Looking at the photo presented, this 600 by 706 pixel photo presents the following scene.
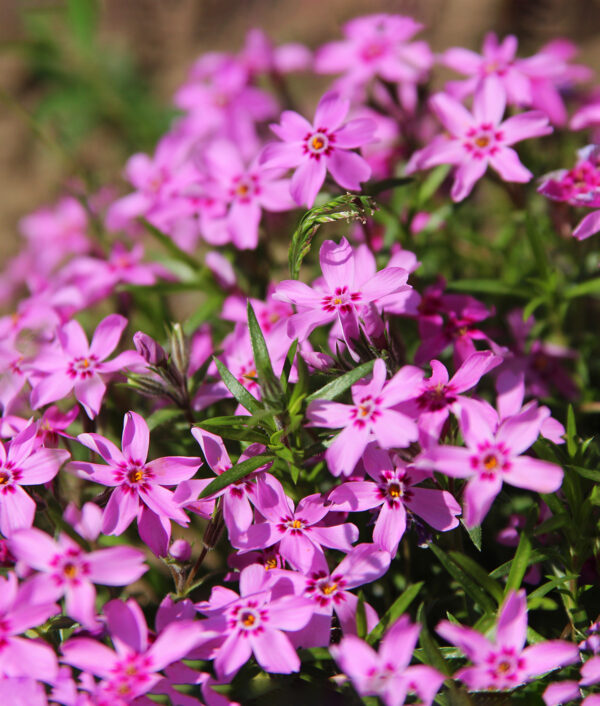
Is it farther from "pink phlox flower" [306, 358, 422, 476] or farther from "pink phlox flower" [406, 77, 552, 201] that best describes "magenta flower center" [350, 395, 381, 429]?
"pink phlox flower" [406, 77, 552, 201]

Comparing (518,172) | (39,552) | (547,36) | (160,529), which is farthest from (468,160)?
(547,36)

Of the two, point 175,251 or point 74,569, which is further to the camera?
point 175,251

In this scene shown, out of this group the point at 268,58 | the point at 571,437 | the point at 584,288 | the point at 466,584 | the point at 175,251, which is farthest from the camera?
the point at 268,58

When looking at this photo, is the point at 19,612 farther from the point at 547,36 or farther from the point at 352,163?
the point at 547,36

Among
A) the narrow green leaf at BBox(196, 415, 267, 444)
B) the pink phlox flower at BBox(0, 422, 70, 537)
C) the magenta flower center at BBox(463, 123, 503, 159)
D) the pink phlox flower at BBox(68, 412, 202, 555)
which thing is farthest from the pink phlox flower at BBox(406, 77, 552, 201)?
the pink phlox flower at BBox(0, 422, 70, 537)

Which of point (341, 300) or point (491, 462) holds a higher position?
point (341, 300)

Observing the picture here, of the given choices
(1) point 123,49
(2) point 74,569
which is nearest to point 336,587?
(2) point 74,569

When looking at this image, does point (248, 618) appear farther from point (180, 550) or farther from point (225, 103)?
point (225, 103)

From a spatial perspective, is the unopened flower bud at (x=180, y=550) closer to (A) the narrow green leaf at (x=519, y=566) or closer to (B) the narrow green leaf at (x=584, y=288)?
(A) the narrow green leaf at (x=519, y=566)
